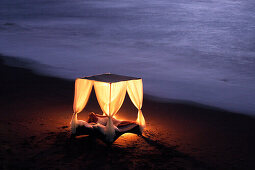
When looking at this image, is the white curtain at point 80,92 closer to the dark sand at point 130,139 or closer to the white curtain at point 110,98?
the white curtain at point 110,98

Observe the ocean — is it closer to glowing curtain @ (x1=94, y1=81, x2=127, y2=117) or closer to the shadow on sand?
the shadow on sand

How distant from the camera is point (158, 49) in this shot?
1852 centimetres

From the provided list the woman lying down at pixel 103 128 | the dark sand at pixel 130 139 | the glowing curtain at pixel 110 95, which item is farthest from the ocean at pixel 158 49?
the glowing curtain at pixel 110 95

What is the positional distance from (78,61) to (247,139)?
9.24 m

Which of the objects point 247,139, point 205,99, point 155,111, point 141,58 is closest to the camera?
point 247,139

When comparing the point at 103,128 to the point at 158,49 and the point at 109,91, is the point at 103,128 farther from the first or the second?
the point at 158,49

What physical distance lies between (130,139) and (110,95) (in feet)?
3.05

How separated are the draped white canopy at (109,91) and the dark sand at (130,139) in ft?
1.50

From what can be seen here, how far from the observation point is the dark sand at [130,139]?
5199 mm

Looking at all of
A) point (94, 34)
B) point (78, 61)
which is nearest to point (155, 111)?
point (78, 61)

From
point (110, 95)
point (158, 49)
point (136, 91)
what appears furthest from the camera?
point (158, 49)

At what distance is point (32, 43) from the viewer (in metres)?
18.1

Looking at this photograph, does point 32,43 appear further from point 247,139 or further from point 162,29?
point 247,139

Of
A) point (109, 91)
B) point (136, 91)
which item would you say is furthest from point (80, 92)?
point (136, 91)
